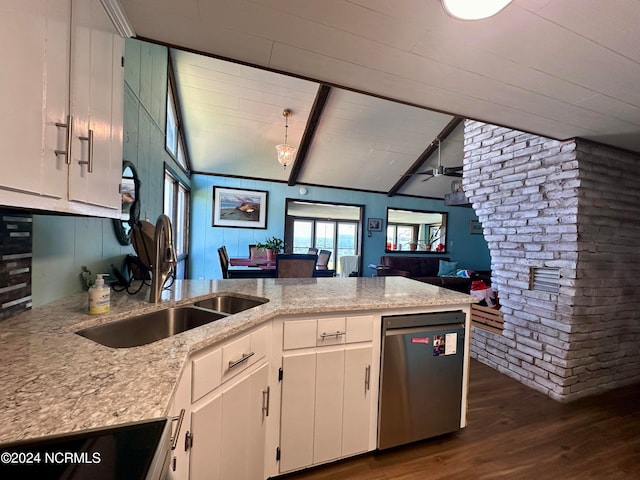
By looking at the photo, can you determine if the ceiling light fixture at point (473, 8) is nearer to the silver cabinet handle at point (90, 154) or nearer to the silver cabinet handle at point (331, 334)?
the silver cabinet handle at point (90, 154)

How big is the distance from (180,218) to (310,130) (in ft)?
9.14

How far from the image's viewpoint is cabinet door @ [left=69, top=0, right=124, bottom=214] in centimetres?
85

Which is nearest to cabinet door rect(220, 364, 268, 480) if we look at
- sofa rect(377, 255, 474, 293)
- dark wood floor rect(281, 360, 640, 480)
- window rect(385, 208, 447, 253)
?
dark wood floor rect(281, 360, 640, 480)

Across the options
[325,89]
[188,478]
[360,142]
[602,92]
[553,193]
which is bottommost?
[188,478]

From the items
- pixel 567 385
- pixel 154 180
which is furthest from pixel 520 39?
pixel 154 180

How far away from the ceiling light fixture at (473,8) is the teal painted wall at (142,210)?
1.77 m

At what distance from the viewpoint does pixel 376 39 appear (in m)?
1.23

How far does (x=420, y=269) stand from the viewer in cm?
646

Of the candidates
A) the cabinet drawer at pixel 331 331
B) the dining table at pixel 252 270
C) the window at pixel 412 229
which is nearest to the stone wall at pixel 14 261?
the cabinet drawer at pixel 331 331

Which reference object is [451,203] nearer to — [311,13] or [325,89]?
[325,89]

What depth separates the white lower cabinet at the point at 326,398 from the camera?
4.76 feet

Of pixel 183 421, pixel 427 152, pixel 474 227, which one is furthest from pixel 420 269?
pixel 183 421

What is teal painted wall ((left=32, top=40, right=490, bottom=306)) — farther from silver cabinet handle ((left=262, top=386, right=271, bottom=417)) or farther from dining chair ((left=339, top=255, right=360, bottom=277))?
silver cabinet handle ((left=262, top=386, right=271, bottom=417))

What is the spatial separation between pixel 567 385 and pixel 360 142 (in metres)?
4.30
